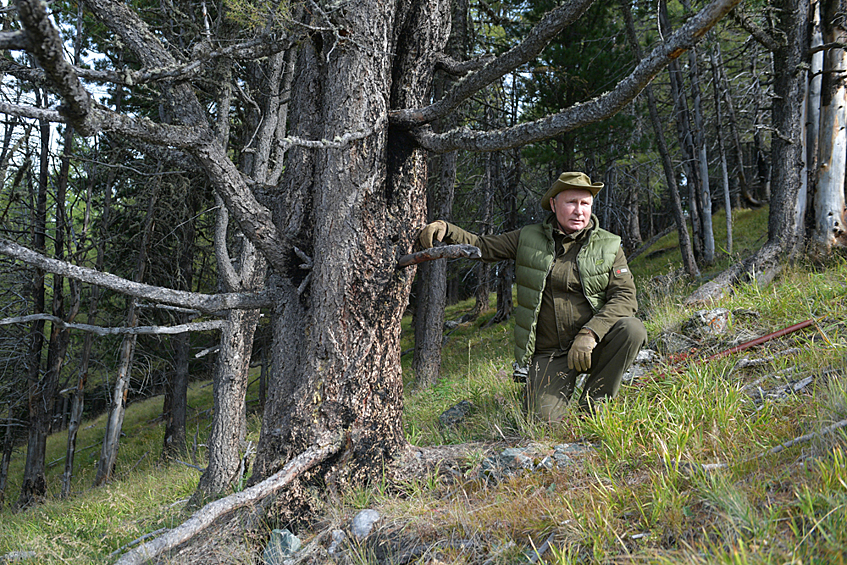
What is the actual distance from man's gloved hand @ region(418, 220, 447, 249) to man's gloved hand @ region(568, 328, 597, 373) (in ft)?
4.12

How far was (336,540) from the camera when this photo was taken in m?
2.71

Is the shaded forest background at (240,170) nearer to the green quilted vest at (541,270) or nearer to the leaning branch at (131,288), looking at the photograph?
the leaning branch at (131,288)

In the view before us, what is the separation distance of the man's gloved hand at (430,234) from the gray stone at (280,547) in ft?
6.06

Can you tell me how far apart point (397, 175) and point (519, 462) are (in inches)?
74.9

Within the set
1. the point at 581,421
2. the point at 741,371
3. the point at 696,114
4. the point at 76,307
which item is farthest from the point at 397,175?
the point at 696,114

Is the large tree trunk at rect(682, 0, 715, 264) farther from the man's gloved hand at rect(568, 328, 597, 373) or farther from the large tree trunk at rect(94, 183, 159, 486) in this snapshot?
the large tree trunk at rect(94, 183, 159, 486)

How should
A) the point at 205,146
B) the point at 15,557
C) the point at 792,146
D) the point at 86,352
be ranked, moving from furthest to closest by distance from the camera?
the point at 86,352 → the point at 792,146 → the point at 15,557 → the point at 205,146

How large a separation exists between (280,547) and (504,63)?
2827 millimetres

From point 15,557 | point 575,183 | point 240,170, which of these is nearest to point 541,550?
point 575,183

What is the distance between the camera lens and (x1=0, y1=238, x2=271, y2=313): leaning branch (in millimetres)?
2480

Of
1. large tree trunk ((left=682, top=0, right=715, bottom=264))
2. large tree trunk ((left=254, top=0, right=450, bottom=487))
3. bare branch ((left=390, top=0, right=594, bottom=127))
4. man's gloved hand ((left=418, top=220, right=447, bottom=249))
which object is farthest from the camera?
large tree trunk ((left=682, top=0, right=715, bottom=264))

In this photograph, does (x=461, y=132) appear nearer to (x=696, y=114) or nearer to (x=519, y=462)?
(x=519, y=462)

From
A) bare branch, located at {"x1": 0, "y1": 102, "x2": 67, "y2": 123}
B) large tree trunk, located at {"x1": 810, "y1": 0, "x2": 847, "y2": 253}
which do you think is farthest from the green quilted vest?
large tree trunk, located at {"x1": 810, "y1": 0, "x2": 847, "y2": 253}

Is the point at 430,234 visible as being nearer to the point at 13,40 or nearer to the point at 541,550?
the point at 541,550
